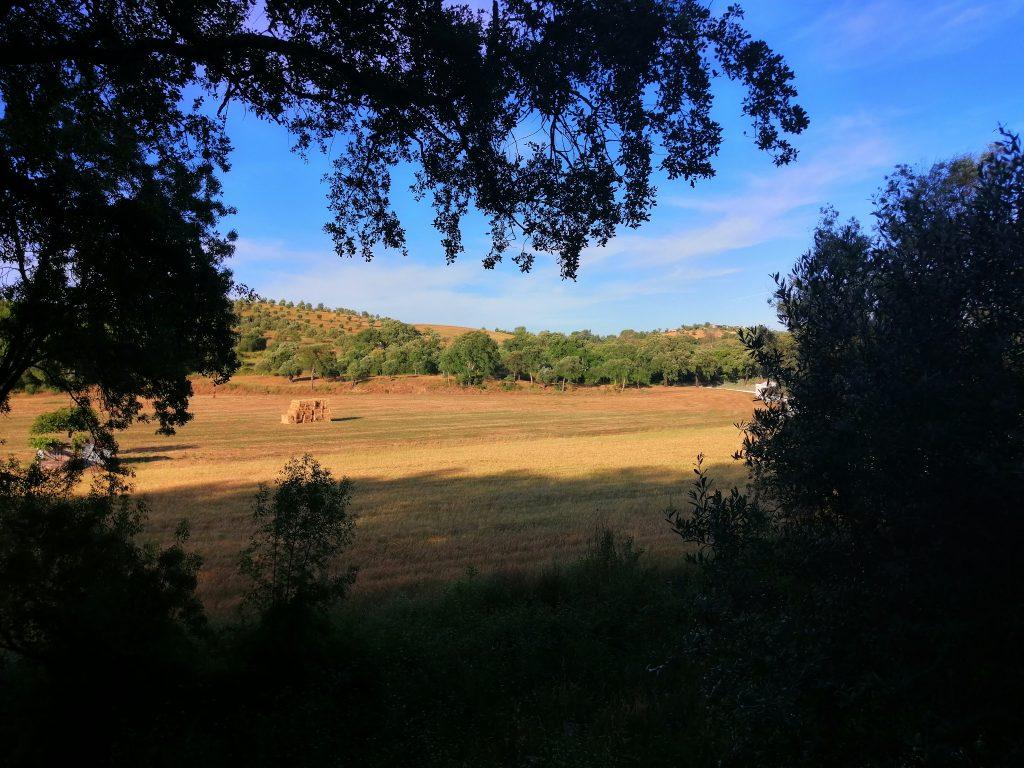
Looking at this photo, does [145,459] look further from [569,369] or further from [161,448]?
[569,369]

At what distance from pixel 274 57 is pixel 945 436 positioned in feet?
25.8

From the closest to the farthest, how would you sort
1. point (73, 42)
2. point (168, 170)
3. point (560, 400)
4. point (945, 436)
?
point (945, 436), point (73, 42), point (168, 170), point (560, 400)

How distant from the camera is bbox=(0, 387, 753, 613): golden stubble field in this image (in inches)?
563

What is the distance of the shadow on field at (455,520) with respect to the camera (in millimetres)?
12961

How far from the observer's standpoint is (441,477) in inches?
1033

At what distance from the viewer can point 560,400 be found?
8244cm

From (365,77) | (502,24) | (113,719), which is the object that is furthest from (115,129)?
(113,719)

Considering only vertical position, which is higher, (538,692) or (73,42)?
(73,42)

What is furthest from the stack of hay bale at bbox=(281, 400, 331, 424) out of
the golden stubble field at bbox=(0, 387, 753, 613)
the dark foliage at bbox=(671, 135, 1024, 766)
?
the dark foliage at bbox=(671, 135, 1024, 766)

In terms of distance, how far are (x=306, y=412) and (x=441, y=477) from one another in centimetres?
2955

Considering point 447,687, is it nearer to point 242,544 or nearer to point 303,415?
point 242,544

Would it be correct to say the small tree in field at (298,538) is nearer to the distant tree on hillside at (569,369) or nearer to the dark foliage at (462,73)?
the dark foliage at (462,73)

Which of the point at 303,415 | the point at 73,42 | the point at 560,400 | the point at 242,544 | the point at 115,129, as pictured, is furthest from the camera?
the point at 560,400

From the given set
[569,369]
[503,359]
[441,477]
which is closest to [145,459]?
[441,477]
